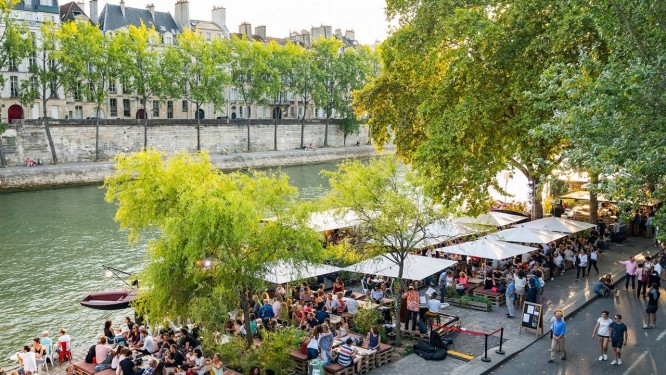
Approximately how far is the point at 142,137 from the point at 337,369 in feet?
176

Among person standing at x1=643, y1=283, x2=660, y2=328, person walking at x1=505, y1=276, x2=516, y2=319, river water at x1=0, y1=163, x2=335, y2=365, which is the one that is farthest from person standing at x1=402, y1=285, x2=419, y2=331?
river water at x1=0, y1=163, x2=335, y2=365

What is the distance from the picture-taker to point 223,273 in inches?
523

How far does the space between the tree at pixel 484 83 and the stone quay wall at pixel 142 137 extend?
112 ft

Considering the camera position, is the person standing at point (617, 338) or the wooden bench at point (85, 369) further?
the person standing at point (617, 338)

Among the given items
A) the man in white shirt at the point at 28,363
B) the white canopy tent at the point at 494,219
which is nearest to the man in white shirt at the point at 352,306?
the man in white shirt at the point at 28,363

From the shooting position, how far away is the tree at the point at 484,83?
1848 centimetres

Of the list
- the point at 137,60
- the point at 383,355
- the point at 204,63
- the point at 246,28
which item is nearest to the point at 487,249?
the point at 383,355

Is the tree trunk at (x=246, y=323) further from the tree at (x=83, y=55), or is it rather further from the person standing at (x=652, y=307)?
the tree at (x=83, y=55)

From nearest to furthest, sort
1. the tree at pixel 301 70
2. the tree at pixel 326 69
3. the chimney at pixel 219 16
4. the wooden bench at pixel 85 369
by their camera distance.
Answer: the wooden bench at pixel 85 369, the tree at pixel 301 70, the tree at pixel 326 69, the chimney at pixel 219 16

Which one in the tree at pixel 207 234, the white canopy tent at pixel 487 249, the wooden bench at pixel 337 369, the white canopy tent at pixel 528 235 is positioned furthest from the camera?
the white canopy tent at pixel 528 235

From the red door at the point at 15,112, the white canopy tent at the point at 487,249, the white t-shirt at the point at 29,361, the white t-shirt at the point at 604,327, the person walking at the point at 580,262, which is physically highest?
the red door at the point at 15,112

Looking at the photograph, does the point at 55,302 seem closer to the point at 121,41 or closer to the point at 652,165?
the point at 652,165

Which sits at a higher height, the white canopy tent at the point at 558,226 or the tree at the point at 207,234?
the tree at the point at 207,234

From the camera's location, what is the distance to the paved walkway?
14.1m
